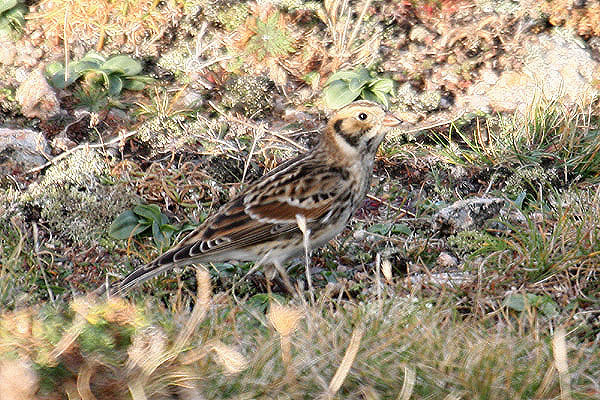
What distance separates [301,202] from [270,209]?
0.58 ft

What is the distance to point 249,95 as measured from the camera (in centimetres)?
711

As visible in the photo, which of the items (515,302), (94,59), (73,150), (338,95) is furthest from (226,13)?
(515,302)

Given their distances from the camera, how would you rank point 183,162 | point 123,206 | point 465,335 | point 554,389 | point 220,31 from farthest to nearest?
1. point 220,31
2. point 183,162
3. point 123,206
4. point 465,335
5. point 554,389

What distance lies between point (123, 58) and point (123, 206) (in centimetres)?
172

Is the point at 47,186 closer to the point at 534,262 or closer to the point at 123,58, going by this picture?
the point at 123,58

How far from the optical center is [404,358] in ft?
12.1

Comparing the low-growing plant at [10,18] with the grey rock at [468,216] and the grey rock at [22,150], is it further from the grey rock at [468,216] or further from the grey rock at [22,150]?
the grey rock at [468,216]

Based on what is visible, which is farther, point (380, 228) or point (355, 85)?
point (355, 85)

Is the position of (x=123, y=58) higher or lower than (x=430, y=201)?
higher

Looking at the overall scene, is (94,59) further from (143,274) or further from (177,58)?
(143,274)

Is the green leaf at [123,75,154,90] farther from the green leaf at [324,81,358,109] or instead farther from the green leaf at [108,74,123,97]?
the green leaf at [324,81,358,109]

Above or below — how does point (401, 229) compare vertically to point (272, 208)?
below

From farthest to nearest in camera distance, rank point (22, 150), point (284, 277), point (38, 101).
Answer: point (38, 101) → point (22, 150) → point (284, 277)

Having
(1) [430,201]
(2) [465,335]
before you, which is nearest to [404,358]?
(2) [465,335]
